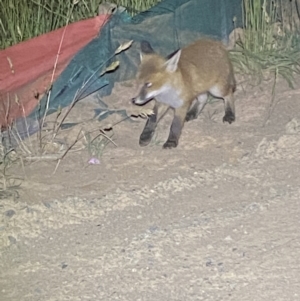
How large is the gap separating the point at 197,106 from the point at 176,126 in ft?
1.52

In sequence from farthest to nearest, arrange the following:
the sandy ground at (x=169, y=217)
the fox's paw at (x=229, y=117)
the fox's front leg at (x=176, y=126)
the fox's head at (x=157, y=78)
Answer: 1. the fox's paw at (x=229, y=117)
2. the fox's front leg at (x=176, y=126)
3. the fox's head at (x=157, y=78)
4. the sandy ground at (x=169, y=217)

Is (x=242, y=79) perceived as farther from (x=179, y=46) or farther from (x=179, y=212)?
(x=179, y=212)

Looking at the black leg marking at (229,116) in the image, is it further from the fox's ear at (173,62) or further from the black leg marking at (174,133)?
the fox's ear at (173,62)

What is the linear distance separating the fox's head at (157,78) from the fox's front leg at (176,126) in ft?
0.16

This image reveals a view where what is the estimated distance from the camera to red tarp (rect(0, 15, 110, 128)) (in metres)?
6.20

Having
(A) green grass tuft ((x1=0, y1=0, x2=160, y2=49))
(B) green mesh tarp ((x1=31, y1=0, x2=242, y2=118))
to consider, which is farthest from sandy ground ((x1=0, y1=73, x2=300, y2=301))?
(A) green grass tuft ((x1=0, y1=0, x2=160, y2=49))

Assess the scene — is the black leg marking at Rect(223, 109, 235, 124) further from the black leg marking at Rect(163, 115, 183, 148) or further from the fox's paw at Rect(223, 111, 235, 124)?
the black leg marking at Rect(163, 115, 183, 148)

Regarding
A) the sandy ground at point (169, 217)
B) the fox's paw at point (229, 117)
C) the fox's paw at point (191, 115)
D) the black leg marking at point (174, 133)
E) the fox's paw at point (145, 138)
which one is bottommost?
the fox's paw at point (191, 115)

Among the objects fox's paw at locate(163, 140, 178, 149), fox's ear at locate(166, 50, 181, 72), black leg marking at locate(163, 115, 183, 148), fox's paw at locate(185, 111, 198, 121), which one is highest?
fox's ear at locate(166, 50, 181, 72)

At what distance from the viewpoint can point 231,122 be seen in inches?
243

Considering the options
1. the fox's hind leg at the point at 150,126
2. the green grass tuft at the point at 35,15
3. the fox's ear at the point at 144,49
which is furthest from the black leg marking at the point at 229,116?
the green grass tuft at the point at 35,15

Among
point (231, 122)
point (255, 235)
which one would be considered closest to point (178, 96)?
point (231, 122)

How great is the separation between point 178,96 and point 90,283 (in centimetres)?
202

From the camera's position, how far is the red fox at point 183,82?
19.2 ft
